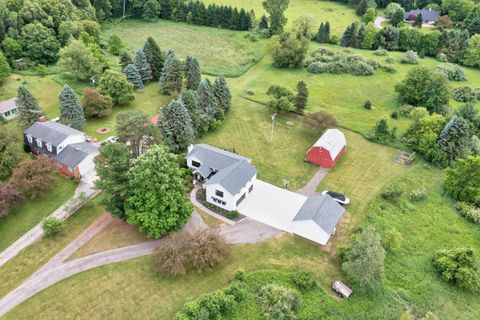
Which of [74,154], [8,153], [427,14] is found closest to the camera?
[8,153]

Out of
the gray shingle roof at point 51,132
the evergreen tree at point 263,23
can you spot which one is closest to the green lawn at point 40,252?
the gray shingle roof at point 51,132

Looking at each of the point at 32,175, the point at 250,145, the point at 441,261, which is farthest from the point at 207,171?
the point at 441,261

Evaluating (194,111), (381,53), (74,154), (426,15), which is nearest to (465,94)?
(381,53)

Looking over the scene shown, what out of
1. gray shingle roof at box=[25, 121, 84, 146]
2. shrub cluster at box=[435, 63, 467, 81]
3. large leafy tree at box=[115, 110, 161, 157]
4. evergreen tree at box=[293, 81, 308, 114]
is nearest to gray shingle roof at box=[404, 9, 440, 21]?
shrub cluster at box=[435, 63, 467, 81]

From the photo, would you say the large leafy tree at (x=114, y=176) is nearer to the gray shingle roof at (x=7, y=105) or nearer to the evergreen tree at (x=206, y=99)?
the evergreen tree at (x=206, y=99)

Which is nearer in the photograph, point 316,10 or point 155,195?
point 155,195

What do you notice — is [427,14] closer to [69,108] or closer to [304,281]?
[69,108]

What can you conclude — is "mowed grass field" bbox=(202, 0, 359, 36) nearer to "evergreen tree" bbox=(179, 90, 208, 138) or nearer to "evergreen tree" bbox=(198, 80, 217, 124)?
"evergreen tree" bbox=(198, 80, 217, 124)
